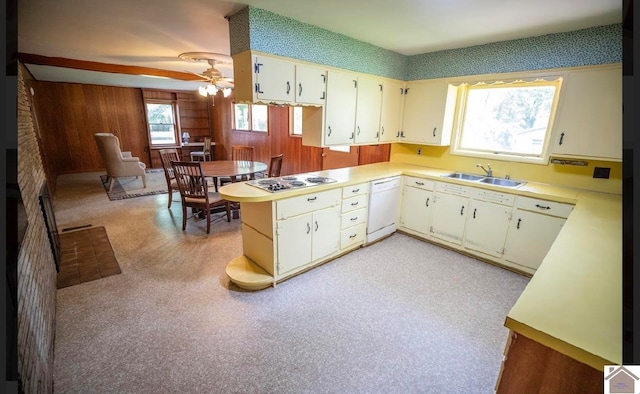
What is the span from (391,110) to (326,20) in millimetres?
1642

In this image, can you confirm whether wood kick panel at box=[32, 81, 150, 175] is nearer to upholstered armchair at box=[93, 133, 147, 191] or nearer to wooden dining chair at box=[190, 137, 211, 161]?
wooden dining chair at box=[190, 137, 211, 161]

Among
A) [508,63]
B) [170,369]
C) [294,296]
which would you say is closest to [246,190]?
[294,296]

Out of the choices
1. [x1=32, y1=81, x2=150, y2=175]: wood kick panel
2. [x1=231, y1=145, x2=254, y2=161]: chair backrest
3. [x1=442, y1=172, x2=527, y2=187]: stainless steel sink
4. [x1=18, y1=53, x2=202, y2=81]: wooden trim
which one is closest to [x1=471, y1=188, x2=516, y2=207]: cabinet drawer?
[x1=442, y1=172, x2=527, y2=187]: stainless steel sink

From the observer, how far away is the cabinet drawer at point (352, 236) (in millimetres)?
3201

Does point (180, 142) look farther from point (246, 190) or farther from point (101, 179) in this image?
point (246, 190)

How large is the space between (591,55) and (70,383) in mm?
4801

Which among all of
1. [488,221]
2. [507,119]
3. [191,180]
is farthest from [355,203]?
[191,180]

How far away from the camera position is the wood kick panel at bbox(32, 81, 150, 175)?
7012mm

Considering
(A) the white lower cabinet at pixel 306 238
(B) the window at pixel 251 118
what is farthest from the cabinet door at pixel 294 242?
(B) the window at pixel 251 118

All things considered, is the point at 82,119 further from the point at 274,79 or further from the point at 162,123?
the point at 274,79

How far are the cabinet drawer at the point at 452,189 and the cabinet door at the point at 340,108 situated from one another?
1225 millimetres

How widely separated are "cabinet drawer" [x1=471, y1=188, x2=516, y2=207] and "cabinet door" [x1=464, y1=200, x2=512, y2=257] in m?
0.04

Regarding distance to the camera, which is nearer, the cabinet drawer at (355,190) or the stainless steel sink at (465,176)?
the cabinet drawer at (355,190)

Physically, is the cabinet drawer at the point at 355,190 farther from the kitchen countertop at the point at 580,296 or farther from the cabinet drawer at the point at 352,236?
→ the kitchen countertop at the point at 580,296
